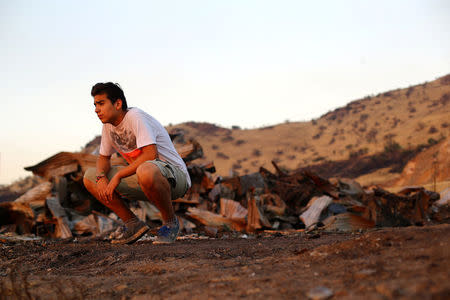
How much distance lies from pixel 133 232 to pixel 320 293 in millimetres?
2735

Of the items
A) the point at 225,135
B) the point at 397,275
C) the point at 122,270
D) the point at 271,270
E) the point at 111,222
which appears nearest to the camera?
the point at 397,275

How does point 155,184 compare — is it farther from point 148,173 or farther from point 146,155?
→ point 146,155

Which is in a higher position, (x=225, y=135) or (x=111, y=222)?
(x=225, y=135)

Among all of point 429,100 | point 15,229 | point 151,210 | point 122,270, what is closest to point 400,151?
point 429,100

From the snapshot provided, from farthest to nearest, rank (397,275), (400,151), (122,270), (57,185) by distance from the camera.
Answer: (400,151) → (57,185) → (122,270) → (397,275)

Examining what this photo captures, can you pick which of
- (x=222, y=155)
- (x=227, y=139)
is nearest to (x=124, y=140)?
(x=222, y=155)

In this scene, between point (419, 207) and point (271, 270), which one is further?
point (419, 207)

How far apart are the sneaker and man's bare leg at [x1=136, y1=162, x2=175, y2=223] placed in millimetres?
388

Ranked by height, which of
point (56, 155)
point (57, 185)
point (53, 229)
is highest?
point (56, 155)

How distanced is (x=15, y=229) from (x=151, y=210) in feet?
7.07

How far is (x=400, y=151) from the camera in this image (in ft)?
58.6

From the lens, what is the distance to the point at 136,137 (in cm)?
347

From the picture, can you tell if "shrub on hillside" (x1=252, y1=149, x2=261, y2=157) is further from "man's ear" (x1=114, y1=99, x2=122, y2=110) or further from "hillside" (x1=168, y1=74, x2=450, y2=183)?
"man's ear" (x1=114, y1=99, x2=122, y2=110)

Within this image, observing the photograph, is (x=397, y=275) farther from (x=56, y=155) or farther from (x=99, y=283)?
(x=56, y=155)
